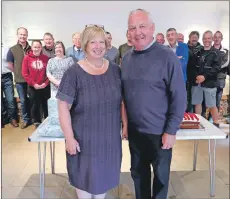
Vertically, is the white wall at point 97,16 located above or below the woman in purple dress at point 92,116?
above

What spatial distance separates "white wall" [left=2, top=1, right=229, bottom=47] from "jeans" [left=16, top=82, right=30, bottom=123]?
402 millimetres

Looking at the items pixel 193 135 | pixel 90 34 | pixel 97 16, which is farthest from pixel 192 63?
pixel 90 34

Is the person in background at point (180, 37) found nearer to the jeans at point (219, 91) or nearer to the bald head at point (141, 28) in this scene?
the jeans at point (219, 91)

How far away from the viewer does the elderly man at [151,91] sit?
1.23 metres

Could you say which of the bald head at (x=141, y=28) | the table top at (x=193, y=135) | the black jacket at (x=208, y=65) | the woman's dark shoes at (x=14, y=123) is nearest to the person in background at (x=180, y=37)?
the black jacket at (x=208, y=65)

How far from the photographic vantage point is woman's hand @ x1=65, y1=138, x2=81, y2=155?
1.19 m

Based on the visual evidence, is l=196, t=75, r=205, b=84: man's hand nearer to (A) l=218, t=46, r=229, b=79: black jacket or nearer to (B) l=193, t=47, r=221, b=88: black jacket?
(B) l=193, t=47, r=221, b=88: black jacket

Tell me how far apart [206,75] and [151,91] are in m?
1.19

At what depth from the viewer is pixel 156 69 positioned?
1230 mm

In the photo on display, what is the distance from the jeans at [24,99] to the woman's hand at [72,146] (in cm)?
128

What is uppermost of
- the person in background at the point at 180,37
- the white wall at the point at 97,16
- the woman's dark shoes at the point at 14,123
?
the white wall at the point at 97,16

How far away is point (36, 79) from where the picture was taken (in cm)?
218

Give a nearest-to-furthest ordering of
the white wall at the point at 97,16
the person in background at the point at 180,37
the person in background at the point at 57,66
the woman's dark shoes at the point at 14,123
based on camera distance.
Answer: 1. the person in background at the point at 57,66
2. the white wall at the point at 97,16
3. the person in background at the point at 180,37
4. the woman's dark shoes at the point at 14,123

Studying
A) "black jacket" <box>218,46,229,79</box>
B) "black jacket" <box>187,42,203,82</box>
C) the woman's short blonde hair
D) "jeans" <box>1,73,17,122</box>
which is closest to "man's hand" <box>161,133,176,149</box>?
the woman's short blonde hair
